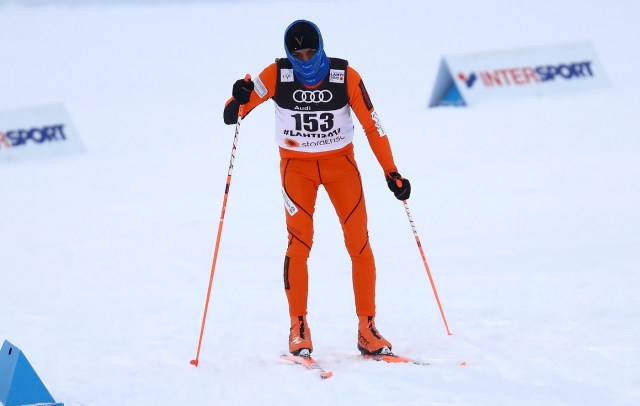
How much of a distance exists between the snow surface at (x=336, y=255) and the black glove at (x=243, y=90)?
1.47 m

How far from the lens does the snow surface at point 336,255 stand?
4637 millimetres

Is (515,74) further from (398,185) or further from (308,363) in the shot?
(308,363)

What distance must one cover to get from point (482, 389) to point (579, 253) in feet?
10.6

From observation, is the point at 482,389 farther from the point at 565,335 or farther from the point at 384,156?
the point at 384,156

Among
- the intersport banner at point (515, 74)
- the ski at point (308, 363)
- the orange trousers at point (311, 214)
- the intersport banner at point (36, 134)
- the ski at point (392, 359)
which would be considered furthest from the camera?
the intersport banner at point (515, 74)

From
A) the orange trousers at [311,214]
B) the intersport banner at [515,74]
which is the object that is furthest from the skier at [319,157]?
the intersport banner at [515,74]

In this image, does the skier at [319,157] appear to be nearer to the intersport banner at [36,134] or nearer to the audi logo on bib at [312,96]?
the audi logo on bib at [312,96]

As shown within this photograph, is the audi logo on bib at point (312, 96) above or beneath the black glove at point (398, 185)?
above

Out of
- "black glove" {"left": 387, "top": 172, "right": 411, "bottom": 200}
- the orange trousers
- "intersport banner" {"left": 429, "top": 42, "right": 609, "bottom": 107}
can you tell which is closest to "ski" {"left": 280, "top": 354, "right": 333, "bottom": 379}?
the orange trousers

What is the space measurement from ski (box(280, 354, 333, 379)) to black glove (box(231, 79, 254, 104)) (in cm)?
145

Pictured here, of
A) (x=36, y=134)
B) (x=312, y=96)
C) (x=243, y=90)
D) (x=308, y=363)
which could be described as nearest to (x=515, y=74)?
(x=36, y=134)

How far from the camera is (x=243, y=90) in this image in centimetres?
498

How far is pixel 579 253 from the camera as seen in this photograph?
7.21 meters

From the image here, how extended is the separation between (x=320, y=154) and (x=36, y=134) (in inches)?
362
